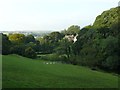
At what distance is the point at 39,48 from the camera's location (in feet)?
200

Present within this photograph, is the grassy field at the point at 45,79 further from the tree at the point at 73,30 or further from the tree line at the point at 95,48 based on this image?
the tree at the point at 73,30

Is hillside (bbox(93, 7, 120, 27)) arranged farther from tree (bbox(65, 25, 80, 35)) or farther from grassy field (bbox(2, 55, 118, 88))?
grassy field (bbox(2, 55, 118, 88))

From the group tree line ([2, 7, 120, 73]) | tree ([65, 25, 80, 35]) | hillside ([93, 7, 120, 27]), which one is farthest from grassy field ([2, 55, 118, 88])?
tree ([65, 25, 80, 35])

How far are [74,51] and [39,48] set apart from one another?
14.9 m

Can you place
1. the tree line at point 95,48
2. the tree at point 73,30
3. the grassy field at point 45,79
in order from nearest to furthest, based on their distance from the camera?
1. the grassy field at point 45,79
2. the tree line at point 95,48
3. the tree at point 73,30

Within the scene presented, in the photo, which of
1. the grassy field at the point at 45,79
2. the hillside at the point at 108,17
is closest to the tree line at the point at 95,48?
the hillside at the point at 108,17

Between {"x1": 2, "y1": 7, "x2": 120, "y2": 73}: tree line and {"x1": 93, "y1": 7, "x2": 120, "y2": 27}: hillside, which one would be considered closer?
{"x1": 2, "y1": 7, "x2": 120, "y2": 73}: tree line

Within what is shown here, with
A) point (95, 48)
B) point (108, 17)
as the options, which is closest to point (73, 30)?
point (108, 17)

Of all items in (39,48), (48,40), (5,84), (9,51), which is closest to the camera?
(5,84)

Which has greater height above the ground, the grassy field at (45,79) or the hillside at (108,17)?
the hillside at (108,17)

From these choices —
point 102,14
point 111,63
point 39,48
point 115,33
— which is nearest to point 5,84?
point 111,63

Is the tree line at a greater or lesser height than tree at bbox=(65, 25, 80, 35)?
lesser

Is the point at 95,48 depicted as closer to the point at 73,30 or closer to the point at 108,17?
the point at 108,17

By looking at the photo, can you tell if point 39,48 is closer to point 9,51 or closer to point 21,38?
point 21,38
